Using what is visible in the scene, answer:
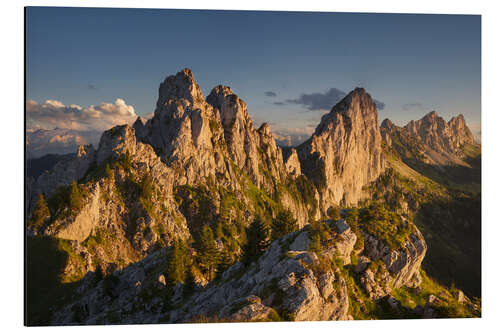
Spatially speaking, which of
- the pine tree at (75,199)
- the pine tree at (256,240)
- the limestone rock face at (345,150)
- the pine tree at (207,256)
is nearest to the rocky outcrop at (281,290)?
the pine tree at (256,240)

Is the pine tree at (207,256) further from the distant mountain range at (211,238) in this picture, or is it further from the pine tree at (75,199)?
the pine tree at (75,199)

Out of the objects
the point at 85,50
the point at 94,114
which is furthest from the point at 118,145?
the point at 85,50

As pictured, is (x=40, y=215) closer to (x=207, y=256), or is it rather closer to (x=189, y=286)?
(x=207, y=256)

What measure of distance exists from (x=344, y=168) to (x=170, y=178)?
14306 cm

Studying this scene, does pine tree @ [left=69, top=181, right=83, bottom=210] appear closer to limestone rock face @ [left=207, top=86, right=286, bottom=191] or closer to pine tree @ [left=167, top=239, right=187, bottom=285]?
pine tree @ [left=167, top=239, right=187, bottom=285]

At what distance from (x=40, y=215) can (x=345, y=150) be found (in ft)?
606

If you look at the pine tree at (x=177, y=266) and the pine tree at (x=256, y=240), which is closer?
the pine tree at (x=256, y=240)

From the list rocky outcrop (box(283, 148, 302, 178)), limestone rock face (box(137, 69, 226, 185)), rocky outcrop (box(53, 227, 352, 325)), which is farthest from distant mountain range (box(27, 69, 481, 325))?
rocky outcrop (box(283, 148, 302, 178))

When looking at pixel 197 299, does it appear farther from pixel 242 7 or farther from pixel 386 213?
pixel 242 7

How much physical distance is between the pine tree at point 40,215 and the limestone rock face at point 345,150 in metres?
154

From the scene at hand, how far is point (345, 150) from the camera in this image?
188125 mm

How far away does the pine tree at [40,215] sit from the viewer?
4122 centimetres

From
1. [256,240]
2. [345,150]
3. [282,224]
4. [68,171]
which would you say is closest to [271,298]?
[256,240]

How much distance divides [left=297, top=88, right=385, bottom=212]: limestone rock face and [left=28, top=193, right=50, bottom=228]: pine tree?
153534 mm
